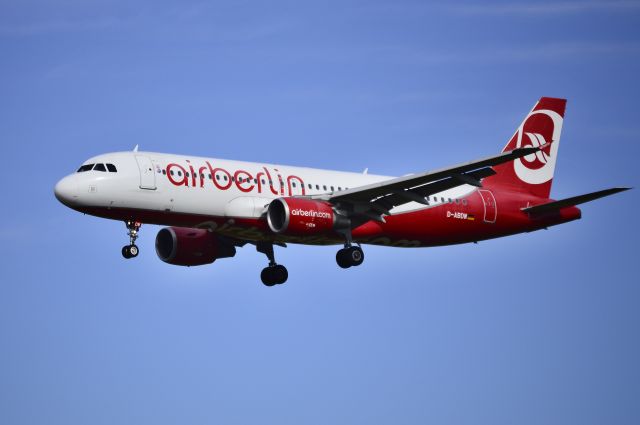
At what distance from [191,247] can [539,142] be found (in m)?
17.6

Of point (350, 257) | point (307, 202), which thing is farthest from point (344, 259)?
point (307, 202)

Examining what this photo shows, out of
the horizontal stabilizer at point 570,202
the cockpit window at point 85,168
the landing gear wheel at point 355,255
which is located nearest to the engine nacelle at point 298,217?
the landing gear wheel at point 355,255

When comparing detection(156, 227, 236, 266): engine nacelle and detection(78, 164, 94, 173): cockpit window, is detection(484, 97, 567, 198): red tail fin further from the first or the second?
detection(78, 164, 94, 173): cockpit window

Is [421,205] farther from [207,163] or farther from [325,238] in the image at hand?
[207,163]

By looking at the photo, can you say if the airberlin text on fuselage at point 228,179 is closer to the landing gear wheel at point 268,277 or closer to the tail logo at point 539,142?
the landing gear wheel at point 268,277

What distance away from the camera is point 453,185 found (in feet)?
172

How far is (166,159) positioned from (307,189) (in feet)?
20.8

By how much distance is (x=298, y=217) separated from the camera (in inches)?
2014

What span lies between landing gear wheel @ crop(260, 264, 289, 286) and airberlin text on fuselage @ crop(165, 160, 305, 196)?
4.89 metres

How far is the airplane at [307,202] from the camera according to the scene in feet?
165

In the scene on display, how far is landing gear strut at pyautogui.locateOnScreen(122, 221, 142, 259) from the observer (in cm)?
5069

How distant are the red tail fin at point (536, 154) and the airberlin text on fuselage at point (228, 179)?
11.0 meters

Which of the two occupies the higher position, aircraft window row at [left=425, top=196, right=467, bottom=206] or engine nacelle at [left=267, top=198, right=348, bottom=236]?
aircraft window row at [left=425, top=196, right=467, bottom=206]

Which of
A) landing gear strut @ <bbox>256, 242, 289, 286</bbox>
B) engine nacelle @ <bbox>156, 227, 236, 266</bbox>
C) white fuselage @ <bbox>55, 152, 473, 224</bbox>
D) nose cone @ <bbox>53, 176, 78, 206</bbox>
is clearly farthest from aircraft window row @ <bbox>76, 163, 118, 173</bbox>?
landing gear strut @ <bbox>256, 242, 289, 286</bbox>
